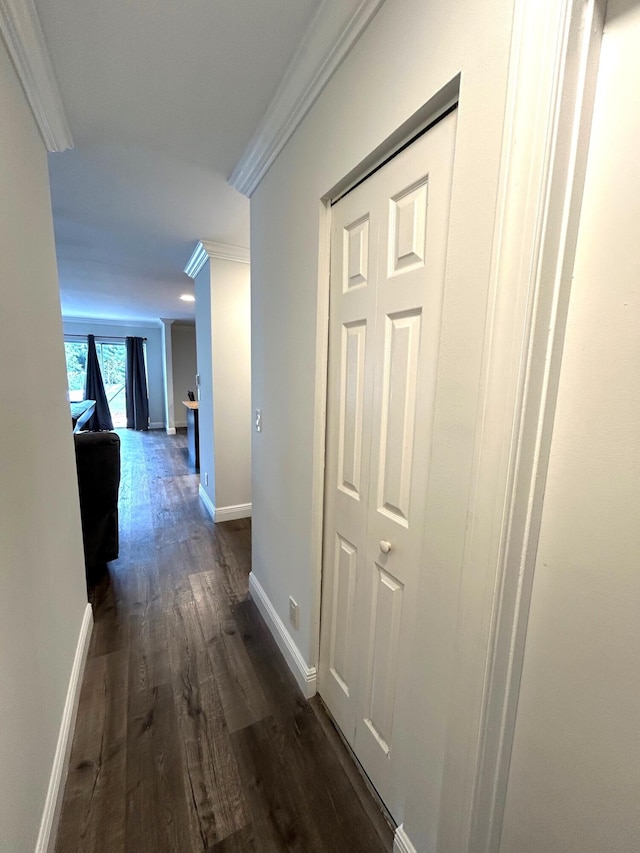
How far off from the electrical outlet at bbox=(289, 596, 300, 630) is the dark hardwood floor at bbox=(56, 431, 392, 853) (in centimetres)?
26

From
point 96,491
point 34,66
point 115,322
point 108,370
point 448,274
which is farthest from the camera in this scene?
point 108,370

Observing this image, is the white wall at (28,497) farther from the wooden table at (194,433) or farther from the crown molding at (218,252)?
the wooden table at (194,433)

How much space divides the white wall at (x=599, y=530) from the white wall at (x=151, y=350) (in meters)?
8.54

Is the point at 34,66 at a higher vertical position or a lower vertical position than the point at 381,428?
higher

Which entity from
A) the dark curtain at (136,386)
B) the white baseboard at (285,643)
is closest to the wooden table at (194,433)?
the white baseboard at (285,643)

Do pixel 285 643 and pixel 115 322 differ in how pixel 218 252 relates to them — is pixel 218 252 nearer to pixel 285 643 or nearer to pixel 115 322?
pixel 285 643

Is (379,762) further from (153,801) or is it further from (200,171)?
(200,171)

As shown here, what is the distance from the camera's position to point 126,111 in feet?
4.71

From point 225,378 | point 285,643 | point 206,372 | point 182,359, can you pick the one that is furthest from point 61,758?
point 182,359

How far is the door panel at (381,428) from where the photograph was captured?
0.88 meters

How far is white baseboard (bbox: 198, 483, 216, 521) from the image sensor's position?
338 centimetres

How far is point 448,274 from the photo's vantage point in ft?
2.52

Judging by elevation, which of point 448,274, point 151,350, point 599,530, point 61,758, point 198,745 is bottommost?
point 198,745

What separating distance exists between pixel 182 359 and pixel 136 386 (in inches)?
45.7
